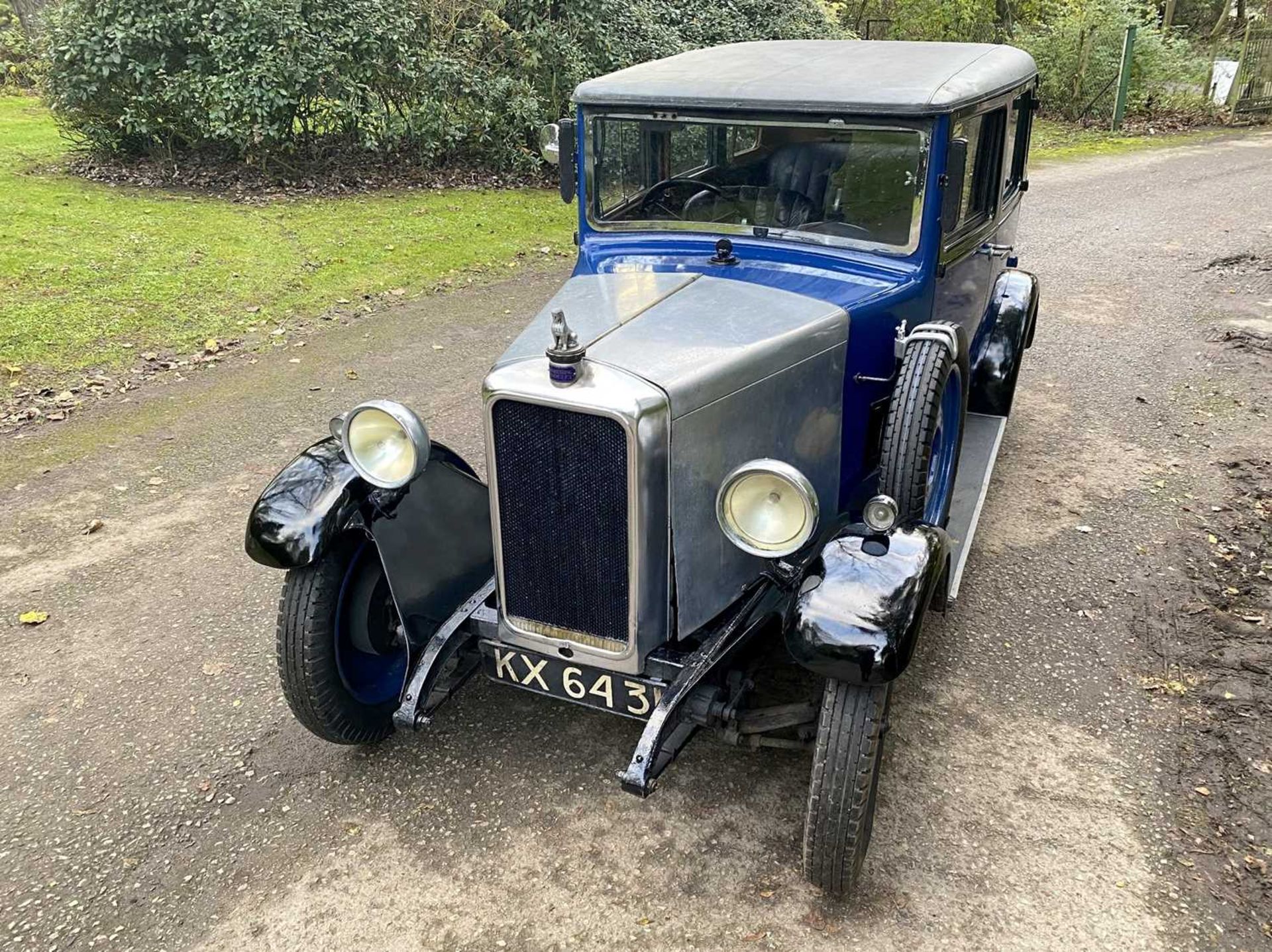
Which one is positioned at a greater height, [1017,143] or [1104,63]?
[1017,143]

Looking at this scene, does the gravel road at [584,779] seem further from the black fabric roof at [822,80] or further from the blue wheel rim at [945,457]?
the black fabric roof at [822,80]

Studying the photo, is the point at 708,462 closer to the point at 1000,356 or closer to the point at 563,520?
the point at 563,520

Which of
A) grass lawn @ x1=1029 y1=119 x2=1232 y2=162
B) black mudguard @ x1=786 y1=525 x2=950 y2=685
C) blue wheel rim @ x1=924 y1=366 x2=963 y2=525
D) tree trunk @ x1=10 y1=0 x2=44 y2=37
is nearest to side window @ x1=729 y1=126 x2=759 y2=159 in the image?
blue wheel rim @ x1=924 y1=366 x2=963 y2=525

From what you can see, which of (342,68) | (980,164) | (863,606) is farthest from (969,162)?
(342,68)

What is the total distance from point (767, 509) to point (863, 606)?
0.38 meters

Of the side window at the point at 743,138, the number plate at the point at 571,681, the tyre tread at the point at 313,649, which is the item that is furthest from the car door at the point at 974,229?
the tyre tread at the point at 313,649

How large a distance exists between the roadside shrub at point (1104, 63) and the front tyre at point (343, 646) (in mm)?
16196

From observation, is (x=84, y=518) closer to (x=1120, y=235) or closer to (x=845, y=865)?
(x=845, y=865)

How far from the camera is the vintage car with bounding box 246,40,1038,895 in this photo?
8.98 ft

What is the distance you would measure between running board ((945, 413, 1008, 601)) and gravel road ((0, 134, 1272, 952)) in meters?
0.39

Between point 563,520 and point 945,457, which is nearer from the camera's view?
point 563,520

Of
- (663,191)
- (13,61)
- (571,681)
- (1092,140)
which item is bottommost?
(1092,140)

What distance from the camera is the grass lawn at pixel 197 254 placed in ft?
23.2

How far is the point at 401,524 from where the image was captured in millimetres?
3369
